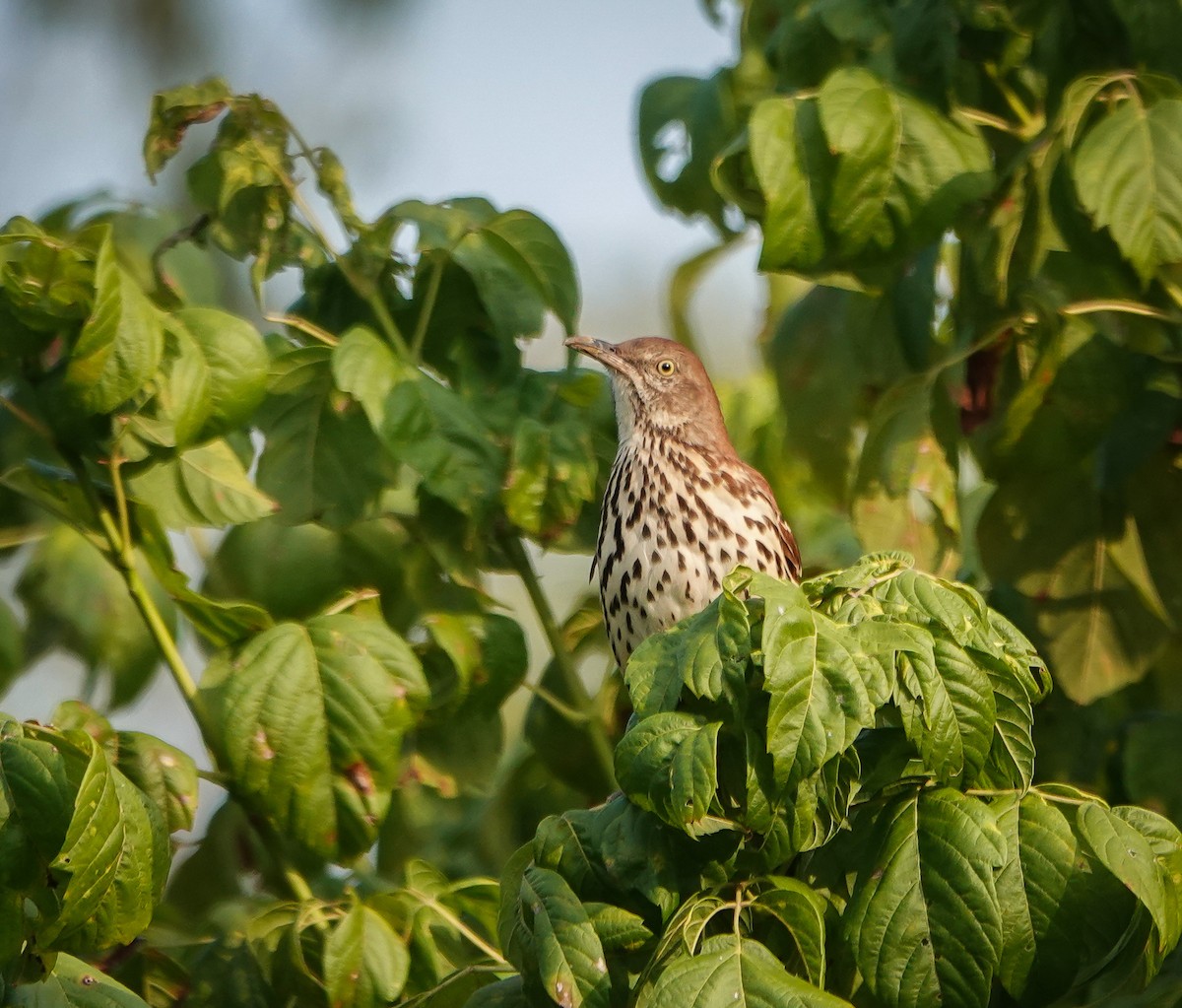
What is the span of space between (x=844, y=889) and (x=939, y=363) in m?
1.63

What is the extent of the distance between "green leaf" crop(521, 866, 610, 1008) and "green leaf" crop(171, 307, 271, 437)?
137cm

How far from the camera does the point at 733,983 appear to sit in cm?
213

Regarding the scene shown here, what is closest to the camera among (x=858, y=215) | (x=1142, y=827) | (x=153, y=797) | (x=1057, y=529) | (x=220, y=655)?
(x=1142, y=827)

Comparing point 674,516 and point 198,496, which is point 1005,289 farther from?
point 198,496

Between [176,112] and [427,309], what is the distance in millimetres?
709

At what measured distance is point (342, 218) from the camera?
3.65m

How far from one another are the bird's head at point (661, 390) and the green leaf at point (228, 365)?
164cm

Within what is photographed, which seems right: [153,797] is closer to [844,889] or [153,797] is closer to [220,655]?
[220,655]

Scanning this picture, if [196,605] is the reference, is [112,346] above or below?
above

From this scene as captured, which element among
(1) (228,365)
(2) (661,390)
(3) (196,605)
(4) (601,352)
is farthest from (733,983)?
(4) (601,352)

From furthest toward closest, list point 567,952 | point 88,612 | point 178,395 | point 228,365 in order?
point 88,612 < point 228,365 < point 178,395 < point 567,952

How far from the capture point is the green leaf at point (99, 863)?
7.84 ft

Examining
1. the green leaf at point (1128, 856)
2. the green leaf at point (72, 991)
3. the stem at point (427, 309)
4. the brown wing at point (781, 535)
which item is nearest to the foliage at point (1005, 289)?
the brown wing at point (781, 535)

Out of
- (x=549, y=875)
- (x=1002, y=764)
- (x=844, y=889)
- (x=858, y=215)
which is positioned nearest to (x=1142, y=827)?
(x=1002, y=764)
